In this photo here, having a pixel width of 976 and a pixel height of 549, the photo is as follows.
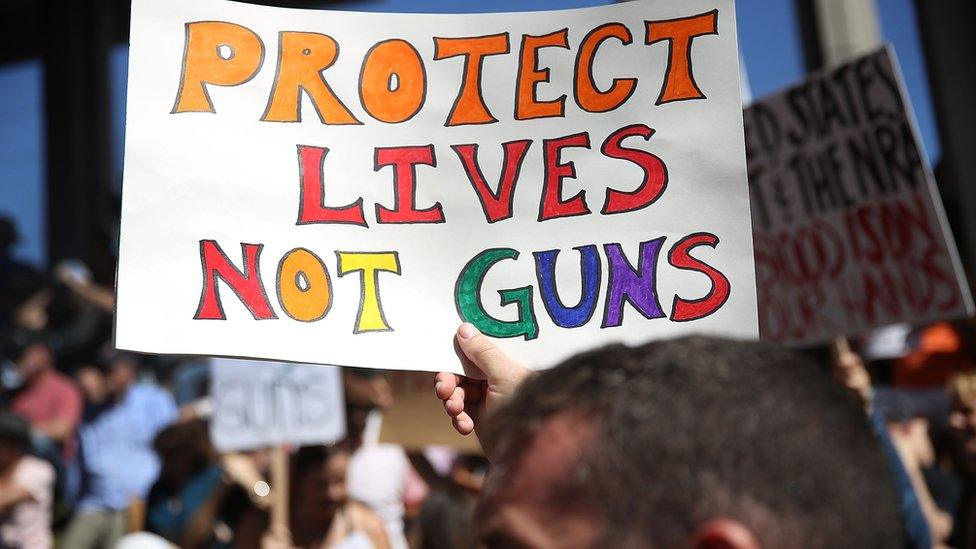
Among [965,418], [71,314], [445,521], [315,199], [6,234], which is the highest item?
[6,234]

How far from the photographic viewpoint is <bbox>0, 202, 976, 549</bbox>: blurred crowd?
13.5 ft

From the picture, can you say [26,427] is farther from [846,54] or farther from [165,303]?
[846,54]

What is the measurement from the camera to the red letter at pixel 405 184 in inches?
71.5

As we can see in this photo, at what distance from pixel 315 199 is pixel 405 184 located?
155 millimetres

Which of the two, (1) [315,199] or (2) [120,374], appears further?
(2) [120,374]

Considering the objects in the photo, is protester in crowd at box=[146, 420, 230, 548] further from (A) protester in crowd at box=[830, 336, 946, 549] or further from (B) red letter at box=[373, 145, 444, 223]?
(B) red letter at box=[373, 145, 444, 223]

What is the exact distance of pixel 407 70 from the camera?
6.13 ft

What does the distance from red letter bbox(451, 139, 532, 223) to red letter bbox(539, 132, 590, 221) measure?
0.04 metres

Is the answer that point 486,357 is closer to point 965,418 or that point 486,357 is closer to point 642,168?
point 642,168

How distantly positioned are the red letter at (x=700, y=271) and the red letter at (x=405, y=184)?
405 mm

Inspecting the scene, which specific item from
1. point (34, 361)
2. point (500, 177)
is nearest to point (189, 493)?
point (500, 177)

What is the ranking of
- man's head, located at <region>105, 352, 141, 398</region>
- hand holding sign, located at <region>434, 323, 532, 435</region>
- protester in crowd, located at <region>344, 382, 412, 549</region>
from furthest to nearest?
man's head, located at <region>105, 352, 141, 398</region>
protester in crowd, located at <region>344, 382, 412, 549</region>
hand holding sign, located at <region>434, 323, 532, 435</region>

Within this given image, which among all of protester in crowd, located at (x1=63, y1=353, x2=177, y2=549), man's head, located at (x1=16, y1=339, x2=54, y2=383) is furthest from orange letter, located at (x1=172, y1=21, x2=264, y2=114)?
man's head, located at (x1=16, y1=339, x2=54, y2=383)

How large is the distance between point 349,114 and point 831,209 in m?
2.36
